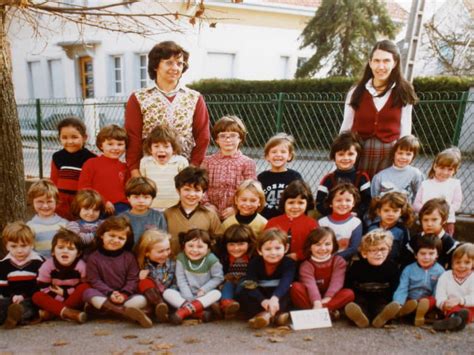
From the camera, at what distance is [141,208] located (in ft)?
12.2

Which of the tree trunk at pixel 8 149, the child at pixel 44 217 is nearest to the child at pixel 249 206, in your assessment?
the child at pixel 44 217

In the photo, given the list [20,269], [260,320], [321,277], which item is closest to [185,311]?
[260,320]

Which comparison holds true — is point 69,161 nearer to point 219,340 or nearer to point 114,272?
point 114,272

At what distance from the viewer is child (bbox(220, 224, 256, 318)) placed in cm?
354

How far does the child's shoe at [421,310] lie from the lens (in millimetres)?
3395

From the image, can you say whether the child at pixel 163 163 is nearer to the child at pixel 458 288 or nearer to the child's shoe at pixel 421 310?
the child's shoe at pixel 421 310

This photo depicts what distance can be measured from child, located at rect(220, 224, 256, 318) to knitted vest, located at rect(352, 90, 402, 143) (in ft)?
4.63

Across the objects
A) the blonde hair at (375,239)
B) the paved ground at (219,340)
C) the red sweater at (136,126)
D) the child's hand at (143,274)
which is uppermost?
the red sweater at (136,126)

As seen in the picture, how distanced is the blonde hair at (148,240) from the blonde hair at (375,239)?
5.00 ft

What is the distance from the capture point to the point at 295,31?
17500mm

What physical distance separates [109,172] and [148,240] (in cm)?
80

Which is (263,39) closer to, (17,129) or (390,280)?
(17,129)

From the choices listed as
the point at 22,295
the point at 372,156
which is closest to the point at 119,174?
the point at 22,295

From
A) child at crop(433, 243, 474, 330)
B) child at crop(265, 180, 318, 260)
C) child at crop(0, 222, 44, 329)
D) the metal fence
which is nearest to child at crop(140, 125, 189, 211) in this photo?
child at crop(265, 180, 318, 260)
